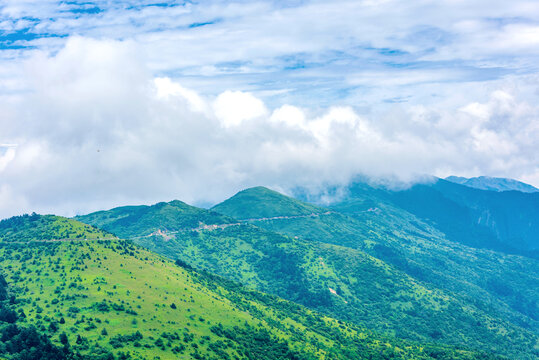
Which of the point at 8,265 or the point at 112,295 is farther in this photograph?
the point at 8,265

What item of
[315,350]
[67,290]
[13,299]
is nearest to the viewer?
[13,299]

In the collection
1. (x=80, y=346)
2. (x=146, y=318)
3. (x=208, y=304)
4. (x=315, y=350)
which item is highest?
(x=80, y=346)

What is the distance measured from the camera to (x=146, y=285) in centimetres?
19612

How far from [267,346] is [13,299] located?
292 ft

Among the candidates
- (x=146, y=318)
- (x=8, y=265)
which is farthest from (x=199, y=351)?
(x=8, y=265)

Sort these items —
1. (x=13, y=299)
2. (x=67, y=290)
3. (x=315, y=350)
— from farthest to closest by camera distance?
1. (x=315, y=350)
2. (x=67, y=290)
3. (x=13, y=299)

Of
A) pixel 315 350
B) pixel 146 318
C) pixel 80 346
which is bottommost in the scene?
pixel 315 350

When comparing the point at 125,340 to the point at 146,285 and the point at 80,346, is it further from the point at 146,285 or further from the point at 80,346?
the point at 146,285

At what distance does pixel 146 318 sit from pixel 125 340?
A: 19.2 m

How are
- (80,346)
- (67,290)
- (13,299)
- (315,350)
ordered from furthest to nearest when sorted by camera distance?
(315,350) → (67,290) → (13,299) → (80,346)

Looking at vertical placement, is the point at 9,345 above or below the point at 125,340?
above

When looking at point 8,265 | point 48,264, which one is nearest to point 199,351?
point 48,264

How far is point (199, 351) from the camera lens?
158625 mm

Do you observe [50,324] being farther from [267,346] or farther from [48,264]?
[267,346]
